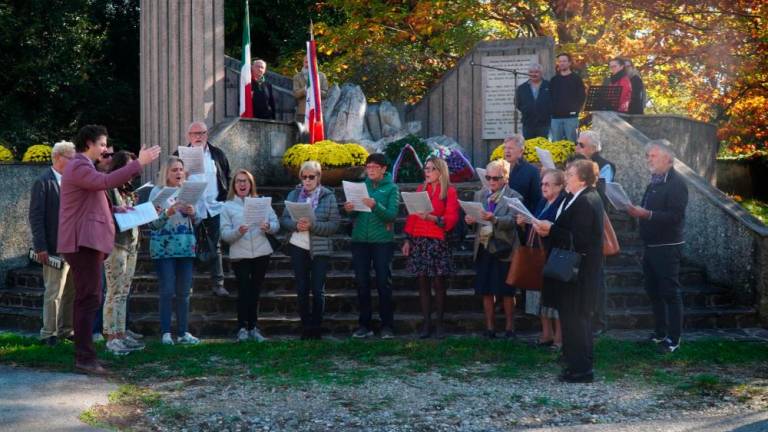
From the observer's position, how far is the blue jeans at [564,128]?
1477cm

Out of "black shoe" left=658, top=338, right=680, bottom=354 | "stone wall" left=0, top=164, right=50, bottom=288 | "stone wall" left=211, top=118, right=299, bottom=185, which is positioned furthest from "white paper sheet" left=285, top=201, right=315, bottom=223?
"stone wall" left=0, top=164, right=50, bottom=288

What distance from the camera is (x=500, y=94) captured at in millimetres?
17156

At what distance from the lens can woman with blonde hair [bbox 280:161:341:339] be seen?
10164mm

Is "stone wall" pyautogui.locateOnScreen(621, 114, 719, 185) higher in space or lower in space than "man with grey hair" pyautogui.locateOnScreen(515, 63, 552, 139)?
lower

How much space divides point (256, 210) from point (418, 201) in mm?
1646

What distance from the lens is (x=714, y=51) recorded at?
20969 mm

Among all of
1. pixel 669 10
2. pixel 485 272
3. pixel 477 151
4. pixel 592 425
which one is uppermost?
pixel 669 10

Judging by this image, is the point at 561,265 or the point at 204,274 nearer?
the point at 561,265

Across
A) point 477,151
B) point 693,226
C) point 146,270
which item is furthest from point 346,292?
point 477,151

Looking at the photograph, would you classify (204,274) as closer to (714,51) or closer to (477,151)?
(477,151)

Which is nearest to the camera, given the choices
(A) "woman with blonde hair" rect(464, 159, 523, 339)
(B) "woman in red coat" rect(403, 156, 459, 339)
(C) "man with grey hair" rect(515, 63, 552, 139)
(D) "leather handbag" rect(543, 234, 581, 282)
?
(D) "leather handbag" rect(543, 234, 581, 282)

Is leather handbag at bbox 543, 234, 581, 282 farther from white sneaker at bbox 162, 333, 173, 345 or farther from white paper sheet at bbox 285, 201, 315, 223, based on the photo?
white sneaker at bbox 162, 333, 173, 345

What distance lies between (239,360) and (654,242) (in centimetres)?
409

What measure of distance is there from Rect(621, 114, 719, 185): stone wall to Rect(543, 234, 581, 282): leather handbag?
669 centimetres
